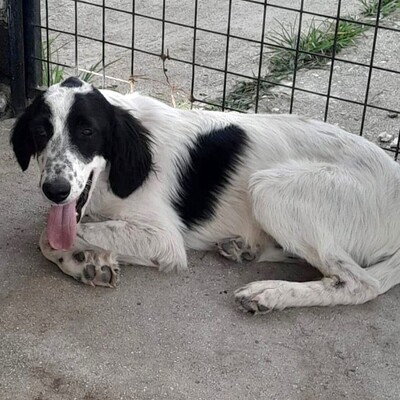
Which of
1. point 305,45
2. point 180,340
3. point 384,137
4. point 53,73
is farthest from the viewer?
point 305,45

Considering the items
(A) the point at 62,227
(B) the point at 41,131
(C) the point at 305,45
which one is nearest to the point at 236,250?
(A) the point at 62,227

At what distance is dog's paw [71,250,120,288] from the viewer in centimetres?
422

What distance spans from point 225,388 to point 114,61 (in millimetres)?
3953

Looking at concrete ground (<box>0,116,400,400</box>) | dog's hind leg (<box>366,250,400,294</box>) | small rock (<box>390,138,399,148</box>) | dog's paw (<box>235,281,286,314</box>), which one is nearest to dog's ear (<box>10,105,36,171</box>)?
concrete ground (<box>0,116,400,400</box>)

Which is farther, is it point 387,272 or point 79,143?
point 387,272

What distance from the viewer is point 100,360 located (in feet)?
12.3

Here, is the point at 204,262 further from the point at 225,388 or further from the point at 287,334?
the point at 225,388

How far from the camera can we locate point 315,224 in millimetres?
4285

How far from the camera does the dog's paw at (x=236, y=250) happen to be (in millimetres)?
4504

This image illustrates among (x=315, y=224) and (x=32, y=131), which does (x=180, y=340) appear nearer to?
(x=315, y=224)

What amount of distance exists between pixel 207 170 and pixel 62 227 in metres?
0.77

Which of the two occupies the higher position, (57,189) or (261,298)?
(57,189)

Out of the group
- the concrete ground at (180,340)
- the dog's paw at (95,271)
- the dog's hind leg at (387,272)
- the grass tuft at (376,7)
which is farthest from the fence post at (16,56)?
the grass tuft at (376,7)

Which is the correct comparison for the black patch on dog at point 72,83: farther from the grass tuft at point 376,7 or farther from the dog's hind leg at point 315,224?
the grass tuft at point 376,7
